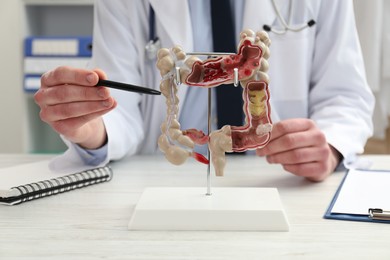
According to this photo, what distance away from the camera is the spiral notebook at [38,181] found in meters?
0.74

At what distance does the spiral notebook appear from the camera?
736 millimetres

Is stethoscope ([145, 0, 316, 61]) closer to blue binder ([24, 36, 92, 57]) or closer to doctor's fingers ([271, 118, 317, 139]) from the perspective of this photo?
doctor's fingers ([271, 118, 317, 139])

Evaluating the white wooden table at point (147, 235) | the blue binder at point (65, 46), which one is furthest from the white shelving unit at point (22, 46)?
the white wooden table at point (147, 235)

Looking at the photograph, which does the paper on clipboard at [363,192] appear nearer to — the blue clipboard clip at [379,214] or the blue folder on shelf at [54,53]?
the blue clipboard clip at [379,214]

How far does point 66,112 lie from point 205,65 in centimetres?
25

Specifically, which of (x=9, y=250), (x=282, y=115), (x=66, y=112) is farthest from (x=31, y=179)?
(x=282, y=115)

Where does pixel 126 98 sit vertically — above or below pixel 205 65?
below

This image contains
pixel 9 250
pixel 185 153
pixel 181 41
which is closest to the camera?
pixel 9 250

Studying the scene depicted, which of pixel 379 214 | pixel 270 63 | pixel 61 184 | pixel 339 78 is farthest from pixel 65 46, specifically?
pixel 379 214

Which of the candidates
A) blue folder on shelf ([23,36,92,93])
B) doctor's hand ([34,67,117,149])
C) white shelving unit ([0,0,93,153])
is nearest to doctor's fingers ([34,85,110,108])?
doctor's hand ([34,67,117,149])

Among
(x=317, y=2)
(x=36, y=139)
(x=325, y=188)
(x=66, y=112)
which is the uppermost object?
(x=317, y=2)

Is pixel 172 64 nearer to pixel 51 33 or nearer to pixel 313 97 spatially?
pixel 313 97

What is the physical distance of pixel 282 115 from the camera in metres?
1.18

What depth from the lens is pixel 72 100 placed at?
2.59 ft
